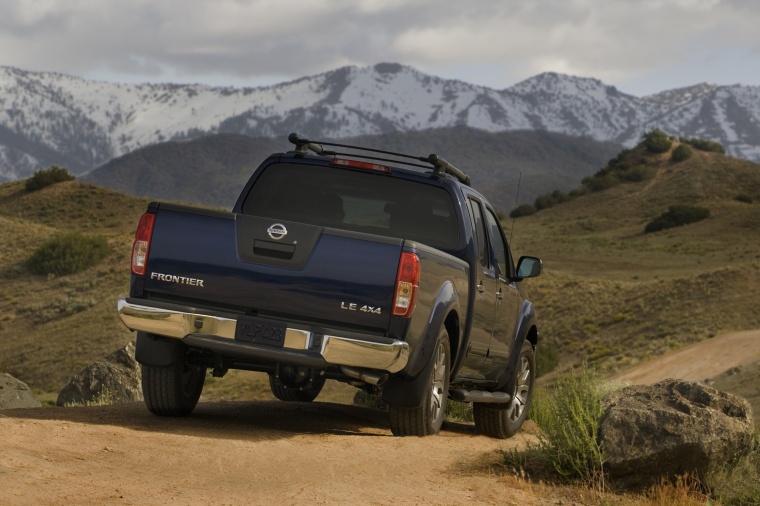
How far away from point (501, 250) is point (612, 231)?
87404mm

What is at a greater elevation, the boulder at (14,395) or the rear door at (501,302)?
the rear door at (501,302)

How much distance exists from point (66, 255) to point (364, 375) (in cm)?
5378

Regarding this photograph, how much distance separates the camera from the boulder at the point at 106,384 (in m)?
19.2

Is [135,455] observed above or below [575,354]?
above

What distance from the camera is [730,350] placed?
3622 centimetres

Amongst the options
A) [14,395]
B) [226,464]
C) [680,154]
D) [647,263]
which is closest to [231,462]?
[226,464]

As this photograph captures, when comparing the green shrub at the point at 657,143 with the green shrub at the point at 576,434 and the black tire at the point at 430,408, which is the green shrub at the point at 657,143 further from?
the green shrub at the point at 576,434

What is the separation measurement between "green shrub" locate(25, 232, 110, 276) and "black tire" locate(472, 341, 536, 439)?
163 ft

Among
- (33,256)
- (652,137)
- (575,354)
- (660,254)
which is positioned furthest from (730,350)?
(652,137)

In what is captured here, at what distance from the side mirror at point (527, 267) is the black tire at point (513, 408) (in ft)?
2.59

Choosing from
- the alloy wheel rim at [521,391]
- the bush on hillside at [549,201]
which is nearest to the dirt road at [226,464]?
the alloy wheel rim at [521,391]

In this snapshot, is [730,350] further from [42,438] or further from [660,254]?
[660,254]

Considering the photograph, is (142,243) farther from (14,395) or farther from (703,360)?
(703,360)

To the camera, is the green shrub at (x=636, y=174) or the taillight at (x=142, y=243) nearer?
the taillight at (x=142, y=243)
